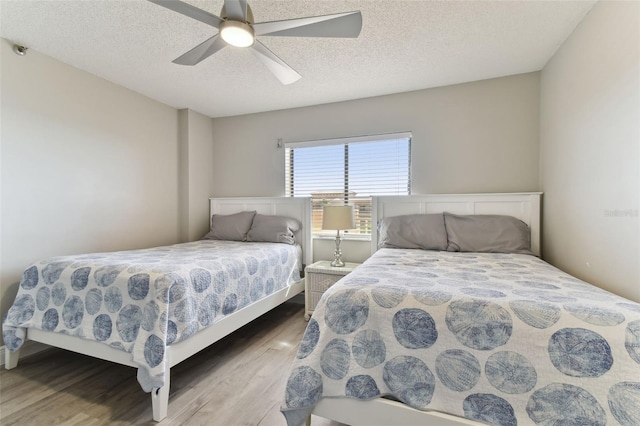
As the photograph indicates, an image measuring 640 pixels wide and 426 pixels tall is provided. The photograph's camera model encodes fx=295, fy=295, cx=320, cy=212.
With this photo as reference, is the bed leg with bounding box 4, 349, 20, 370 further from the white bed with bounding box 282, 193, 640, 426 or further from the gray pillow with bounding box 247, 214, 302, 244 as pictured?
the white bed with bounding box 282, 193, 640, 426

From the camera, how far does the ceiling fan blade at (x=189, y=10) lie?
51.7 inches

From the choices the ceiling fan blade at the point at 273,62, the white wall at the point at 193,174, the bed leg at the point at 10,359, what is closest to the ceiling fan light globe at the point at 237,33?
the ceiling fan blade at the point at 273,62

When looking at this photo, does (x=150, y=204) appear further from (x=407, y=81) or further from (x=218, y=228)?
(x=407, y=81)

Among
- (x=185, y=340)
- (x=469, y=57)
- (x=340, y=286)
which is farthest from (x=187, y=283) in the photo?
(x=469, y=57)

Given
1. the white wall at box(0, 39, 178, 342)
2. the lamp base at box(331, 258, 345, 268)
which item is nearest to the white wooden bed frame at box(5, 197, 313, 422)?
the lamp base at box(331, 258, 345, 268)

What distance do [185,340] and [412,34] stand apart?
252 centimetres

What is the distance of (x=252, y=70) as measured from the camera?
262 cm

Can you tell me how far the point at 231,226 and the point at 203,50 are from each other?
209 centimetres

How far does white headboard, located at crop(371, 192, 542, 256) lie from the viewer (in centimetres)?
262


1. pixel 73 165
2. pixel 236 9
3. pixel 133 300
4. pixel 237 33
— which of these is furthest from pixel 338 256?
pixel 73 165

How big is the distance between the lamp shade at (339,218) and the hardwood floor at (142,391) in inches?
45.9

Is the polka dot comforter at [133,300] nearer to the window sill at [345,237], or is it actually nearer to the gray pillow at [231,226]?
the gray pillow at [231,226]

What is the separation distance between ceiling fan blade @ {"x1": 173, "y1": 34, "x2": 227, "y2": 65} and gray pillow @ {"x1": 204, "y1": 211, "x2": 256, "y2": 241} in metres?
1.94

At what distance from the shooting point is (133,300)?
1.67m
